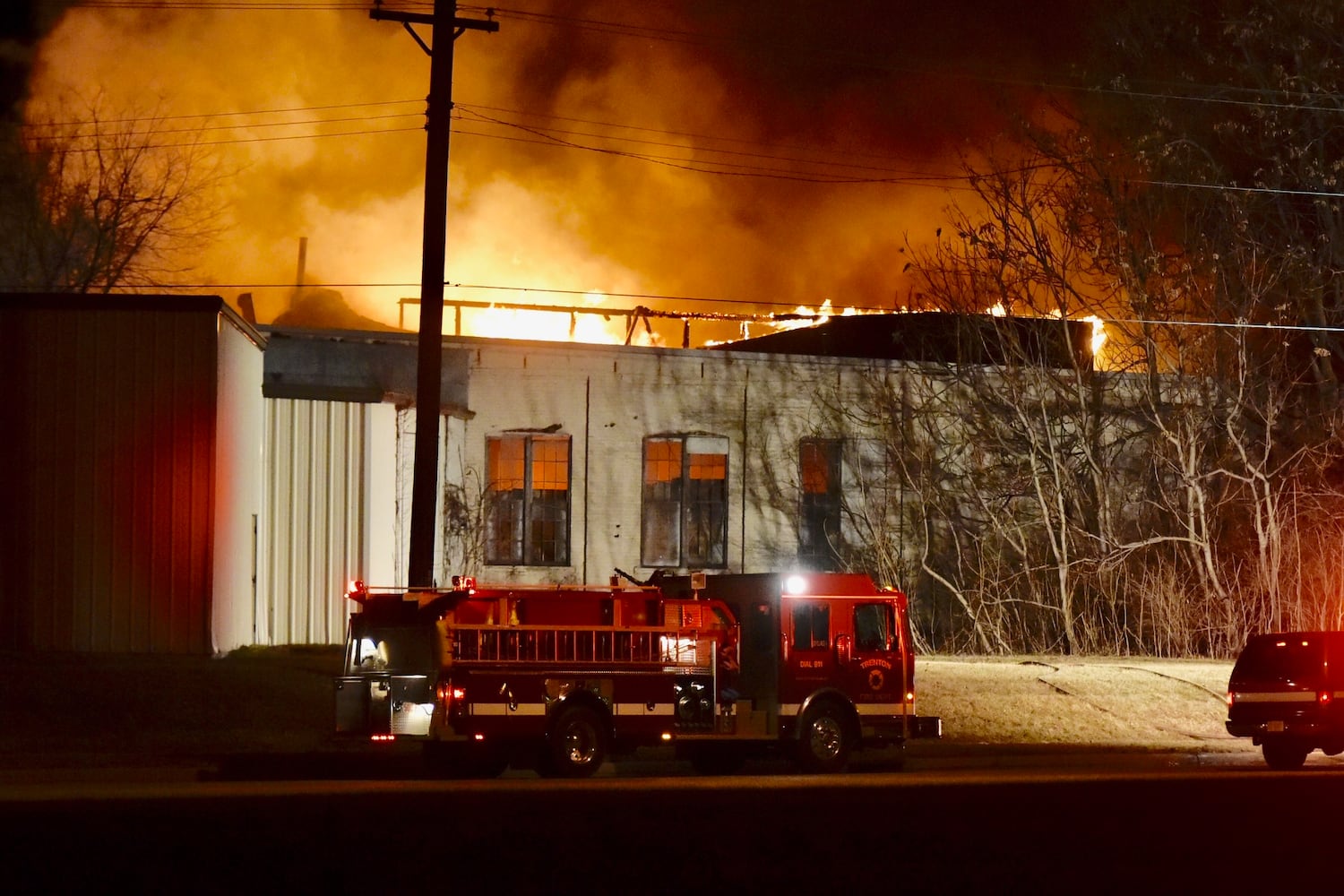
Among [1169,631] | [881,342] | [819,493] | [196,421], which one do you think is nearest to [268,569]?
[196,421]

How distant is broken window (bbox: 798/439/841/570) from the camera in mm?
33906

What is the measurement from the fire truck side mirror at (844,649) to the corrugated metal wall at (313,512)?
11984mm

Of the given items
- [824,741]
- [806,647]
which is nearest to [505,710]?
[806,647]

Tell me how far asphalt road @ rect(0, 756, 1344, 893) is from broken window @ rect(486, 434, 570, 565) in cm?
1516

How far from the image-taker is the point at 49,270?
142 ft

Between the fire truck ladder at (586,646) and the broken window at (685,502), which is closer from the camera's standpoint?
the fire truck ladder at (586,646)

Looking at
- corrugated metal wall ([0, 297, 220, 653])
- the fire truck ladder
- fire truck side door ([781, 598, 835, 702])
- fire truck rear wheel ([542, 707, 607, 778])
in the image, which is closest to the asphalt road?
fire truck rear wheel ([542, 707, 607, 778])

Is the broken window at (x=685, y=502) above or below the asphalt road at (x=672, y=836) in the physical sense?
above

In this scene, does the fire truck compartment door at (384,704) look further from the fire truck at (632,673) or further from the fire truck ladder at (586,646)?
the fire truck ladder at (586,646)

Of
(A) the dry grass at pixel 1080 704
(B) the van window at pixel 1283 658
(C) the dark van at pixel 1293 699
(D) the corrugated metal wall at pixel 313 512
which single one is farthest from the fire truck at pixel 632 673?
(D) the corrugated metal wall at pixel 313 512

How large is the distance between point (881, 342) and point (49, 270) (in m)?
23.6

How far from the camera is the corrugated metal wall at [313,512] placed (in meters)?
28.2

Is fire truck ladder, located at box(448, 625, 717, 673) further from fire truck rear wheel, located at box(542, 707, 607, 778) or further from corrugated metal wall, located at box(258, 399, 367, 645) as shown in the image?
corrugated metal wall, located at box(258, 399, 367, 645)

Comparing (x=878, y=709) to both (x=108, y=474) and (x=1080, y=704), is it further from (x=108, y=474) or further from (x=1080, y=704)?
(x=108, y=474)
